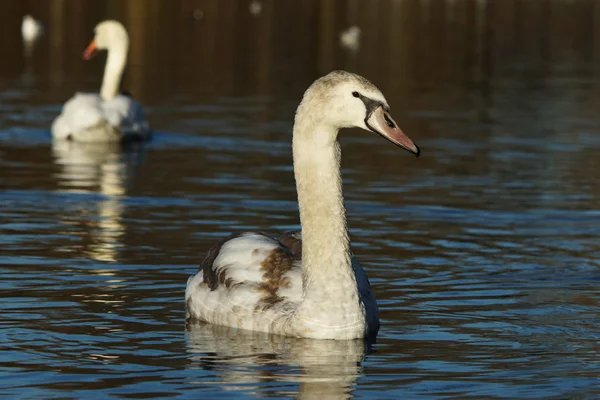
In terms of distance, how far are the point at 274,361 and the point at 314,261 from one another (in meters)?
1.04

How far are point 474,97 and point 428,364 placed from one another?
26.2 metres

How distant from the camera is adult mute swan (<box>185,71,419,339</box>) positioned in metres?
11.2

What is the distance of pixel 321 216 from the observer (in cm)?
1149

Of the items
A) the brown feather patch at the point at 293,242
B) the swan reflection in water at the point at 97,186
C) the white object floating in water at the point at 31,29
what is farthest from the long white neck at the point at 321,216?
the white object floating in water at the point at 31,29

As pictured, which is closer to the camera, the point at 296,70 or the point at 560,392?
the point at 560,392

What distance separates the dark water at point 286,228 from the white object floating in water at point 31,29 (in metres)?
12.2

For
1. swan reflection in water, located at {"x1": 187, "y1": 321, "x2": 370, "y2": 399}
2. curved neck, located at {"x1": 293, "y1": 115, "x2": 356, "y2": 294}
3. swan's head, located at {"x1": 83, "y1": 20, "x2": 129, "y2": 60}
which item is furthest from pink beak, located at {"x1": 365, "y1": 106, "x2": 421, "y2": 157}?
swan's head, located at {"x1": 83, "y1": 20, "x2": 129, "y2": 60}

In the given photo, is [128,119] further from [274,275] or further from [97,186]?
[274,275]

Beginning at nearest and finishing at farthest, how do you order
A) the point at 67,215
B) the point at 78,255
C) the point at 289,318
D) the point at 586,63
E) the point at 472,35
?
the point at 289,318, the point at 78,255, the point at 67,215, the point at 586,63, the point at 472,35

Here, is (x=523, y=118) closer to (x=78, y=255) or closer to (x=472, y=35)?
(x=78, y=255)

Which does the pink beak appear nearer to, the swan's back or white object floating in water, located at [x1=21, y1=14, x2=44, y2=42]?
the swan's back

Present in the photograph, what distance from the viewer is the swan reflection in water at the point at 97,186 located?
15.8 metres

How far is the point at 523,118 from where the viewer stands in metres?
31.1

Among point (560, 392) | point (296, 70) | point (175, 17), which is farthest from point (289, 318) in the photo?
point (175, 17)
